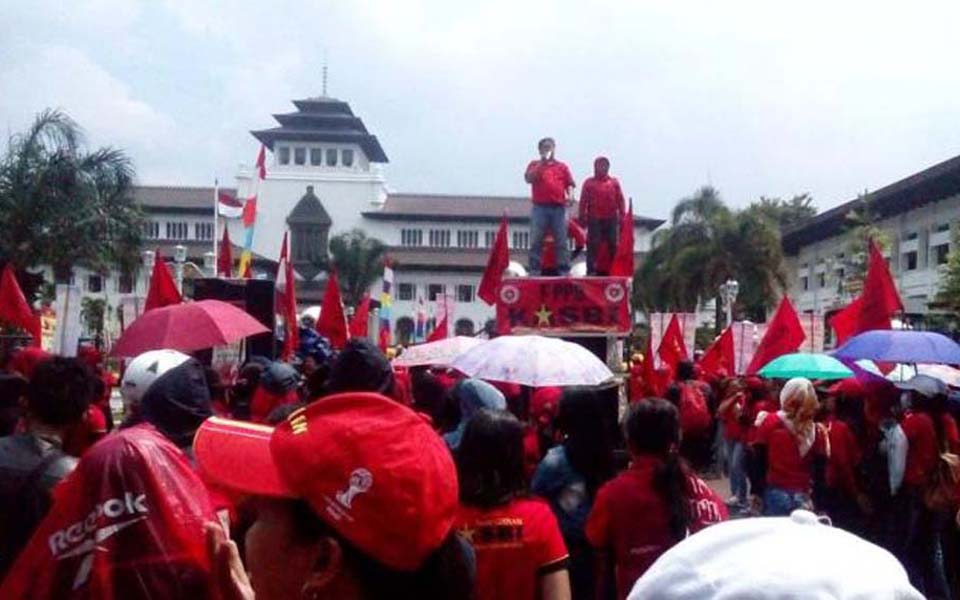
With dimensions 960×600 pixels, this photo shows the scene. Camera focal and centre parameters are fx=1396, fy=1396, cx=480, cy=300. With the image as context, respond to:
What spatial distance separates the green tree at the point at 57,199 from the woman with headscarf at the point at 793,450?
58.1 ft

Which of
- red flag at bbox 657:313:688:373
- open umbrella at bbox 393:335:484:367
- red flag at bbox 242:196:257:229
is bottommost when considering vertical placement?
open umbrella at bbox 393:335:484:367

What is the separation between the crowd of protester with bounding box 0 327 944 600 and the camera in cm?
194

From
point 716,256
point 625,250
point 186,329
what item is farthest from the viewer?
point 716,256

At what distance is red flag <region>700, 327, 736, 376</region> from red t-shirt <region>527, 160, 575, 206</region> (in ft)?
7.73

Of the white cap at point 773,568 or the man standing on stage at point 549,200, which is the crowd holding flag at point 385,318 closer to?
the man standing on stage at point 549,200

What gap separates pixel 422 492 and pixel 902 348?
7.51 meters

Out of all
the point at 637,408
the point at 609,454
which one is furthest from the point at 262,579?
the point at 609,454

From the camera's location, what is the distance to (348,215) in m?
79.2

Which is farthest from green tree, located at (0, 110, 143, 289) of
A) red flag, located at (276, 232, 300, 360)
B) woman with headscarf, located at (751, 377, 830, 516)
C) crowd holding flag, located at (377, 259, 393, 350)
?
woman with headscarf, located at (751, 377, 830, 516)

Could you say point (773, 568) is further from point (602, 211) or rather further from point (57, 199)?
point (57, 199)

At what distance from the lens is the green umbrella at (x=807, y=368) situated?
35.3 feet

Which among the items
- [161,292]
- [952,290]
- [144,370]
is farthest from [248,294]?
[952,290]

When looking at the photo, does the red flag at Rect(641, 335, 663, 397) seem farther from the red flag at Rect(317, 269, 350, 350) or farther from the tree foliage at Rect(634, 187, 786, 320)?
the tree foliage at Rect(634, 187, 786, 320)

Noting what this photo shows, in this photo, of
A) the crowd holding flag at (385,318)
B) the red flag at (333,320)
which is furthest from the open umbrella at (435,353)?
the crowd holding flag at (385,318)
